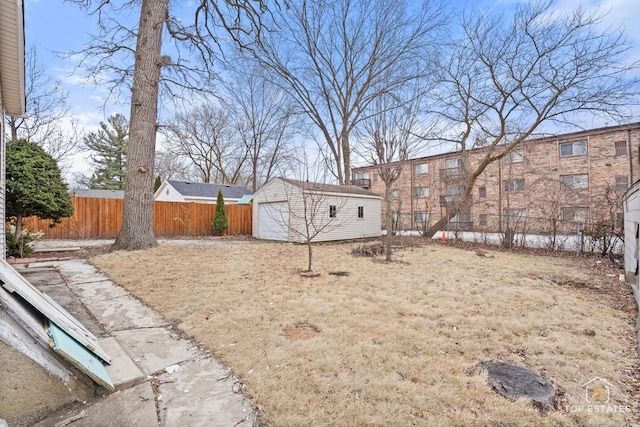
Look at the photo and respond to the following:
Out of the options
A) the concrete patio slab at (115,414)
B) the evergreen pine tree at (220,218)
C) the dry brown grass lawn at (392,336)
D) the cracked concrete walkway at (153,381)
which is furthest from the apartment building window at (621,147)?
the concrete patio slab at (115,414)

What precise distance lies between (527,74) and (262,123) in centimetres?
1766

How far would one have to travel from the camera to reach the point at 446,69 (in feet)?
37.8

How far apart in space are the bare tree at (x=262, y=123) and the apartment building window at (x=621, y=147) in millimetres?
18891

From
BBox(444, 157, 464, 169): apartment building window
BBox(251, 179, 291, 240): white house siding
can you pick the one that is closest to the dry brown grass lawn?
BBox(251, 179, 291, 240): white house siding

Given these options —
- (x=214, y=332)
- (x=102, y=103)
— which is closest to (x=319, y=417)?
(x=214, y=332)

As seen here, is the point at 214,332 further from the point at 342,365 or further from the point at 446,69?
the point at 446,69

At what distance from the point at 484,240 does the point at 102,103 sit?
549 inches

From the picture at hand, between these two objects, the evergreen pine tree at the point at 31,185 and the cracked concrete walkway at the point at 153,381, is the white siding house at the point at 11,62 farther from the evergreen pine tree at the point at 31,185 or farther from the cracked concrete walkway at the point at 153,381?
the cracked concrete walkway at the point at 153,381

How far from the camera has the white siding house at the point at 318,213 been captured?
11.4m

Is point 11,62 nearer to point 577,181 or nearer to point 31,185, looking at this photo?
point 31,185

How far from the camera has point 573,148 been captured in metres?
18.2

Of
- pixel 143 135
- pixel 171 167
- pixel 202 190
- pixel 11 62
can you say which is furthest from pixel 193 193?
pixel 11 62

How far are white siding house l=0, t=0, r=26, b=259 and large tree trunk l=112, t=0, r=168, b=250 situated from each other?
222cm

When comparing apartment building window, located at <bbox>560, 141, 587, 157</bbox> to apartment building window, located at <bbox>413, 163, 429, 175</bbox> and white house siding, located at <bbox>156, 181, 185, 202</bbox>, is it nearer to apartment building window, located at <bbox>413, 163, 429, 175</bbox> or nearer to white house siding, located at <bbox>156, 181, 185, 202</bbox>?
apartment building window, located at <bbox>413, 163, 429, 175</bbox>
